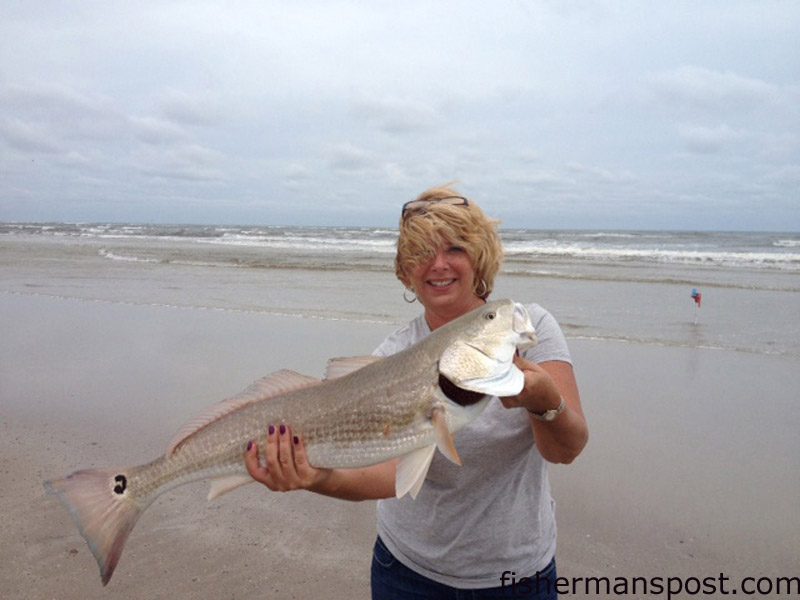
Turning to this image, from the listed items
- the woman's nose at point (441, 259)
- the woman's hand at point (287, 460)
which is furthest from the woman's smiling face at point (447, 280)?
the woman's hand at point (287, 460)

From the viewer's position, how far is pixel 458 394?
8.29 ft

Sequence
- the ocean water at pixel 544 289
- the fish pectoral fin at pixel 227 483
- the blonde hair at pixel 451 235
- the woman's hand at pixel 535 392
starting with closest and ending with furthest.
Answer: the woman's hand at pixel 535 392
the fish pectoral fin at pixel 227 483
the blonde hair at pixel 451 235
the ocean water at pixel 544 289

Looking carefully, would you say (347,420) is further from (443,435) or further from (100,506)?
(100,506)

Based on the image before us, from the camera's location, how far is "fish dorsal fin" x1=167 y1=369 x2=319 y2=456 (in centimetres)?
297

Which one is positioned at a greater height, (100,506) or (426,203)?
(426,203)

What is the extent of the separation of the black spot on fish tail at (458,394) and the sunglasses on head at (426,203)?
2.98ft

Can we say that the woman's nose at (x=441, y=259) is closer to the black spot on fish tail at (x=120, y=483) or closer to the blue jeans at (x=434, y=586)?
the blue jeans at (x=434, y=586)

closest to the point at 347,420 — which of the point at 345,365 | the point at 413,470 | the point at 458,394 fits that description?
the point at 345,365

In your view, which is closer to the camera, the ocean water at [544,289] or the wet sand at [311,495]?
the wet sand at [311,495]

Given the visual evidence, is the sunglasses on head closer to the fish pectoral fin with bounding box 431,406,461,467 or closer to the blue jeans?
the fish pectoral fin with bounding box 431,406,461,467

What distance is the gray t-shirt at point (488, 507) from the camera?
2793mm

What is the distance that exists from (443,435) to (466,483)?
50 cm

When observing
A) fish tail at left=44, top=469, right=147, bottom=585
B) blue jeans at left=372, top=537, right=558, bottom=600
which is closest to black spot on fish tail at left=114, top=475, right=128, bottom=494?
fish tail at left=44, top=469, right=147, bottom=585

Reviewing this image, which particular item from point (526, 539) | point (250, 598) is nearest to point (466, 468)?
point (526, 539)
